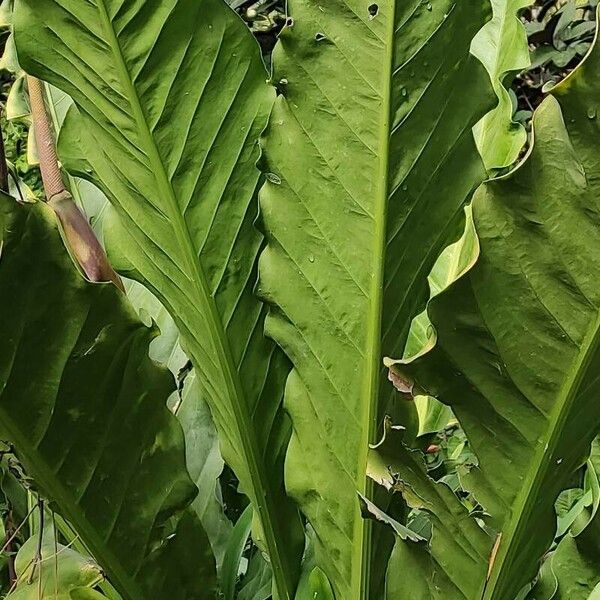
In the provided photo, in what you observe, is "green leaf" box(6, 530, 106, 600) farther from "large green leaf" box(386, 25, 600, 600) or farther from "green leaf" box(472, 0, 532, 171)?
"green leaf" box(472, 0, 532, 171)

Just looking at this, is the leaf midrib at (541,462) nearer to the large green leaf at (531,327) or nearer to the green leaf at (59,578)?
the large green leaf at (531,327)

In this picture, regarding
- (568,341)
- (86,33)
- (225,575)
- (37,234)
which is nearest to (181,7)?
(86,33)

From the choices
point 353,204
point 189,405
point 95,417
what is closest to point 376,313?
point 353,204

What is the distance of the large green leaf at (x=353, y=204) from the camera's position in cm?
46

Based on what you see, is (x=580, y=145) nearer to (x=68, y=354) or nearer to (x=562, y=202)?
(x=562, y=202)

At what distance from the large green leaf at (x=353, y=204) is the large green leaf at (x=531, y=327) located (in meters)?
0.10

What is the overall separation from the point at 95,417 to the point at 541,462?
261 millimetres

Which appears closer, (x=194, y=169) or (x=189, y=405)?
(x=194, y=169)

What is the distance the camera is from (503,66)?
705mm

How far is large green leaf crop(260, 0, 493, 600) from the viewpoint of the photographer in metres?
0.46

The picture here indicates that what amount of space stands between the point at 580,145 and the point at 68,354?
0.96 ft

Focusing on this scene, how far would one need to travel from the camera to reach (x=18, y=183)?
81cm

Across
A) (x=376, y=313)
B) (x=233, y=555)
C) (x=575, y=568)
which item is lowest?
(x=233, y=555)

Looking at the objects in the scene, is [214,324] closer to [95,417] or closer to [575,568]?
[95,417]
